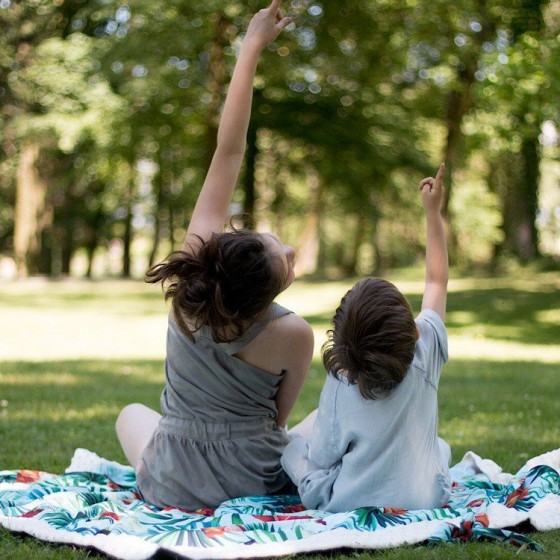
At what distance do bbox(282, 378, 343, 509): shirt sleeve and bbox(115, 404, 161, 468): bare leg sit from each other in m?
0.72

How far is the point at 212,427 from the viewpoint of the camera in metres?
3.24

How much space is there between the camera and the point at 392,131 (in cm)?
2253

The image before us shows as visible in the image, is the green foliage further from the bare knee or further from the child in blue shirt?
the child in blue shirt

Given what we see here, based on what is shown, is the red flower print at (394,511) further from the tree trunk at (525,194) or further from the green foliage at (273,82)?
the tree trunk at (525,194)

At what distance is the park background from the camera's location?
968 centimetres

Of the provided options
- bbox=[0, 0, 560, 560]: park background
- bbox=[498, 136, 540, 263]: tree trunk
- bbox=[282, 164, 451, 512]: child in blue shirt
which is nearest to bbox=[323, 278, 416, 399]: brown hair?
bbox=[282, 164, 451, 512]: child in blue shirt

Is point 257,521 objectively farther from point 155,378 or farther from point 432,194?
point 155,378

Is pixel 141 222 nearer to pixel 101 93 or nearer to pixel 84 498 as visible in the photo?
pixel 101 93

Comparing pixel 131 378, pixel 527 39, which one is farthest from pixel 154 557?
pixel 527 39

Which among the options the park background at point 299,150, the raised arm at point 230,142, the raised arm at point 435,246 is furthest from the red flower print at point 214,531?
the park background at point 299,150

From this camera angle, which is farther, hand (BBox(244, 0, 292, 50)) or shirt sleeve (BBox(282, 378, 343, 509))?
hand (BBox(244, 0, 292, 50))

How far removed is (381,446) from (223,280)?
2.74ft

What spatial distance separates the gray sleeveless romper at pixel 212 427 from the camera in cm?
315

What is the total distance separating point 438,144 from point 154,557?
28313mm
